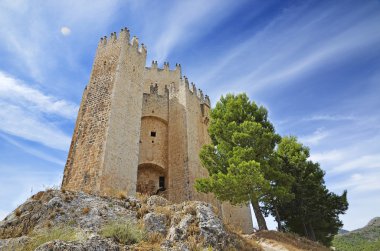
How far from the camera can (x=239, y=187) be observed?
40.3 feet

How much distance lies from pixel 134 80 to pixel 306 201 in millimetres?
13425

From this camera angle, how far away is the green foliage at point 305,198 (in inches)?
666

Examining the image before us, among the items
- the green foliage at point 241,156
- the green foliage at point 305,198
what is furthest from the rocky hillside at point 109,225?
the green foliage at point 305,198

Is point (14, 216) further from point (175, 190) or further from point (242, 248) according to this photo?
→ point (175, 190)

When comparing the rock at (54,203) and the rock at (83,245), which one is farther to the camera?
the rock at (54,203)

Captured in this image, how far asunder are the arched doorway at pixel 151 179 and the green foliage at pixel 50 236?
43.8ft

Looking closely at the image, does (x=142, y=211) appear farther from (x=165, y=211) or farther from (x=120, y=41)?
(x=120, y=41)

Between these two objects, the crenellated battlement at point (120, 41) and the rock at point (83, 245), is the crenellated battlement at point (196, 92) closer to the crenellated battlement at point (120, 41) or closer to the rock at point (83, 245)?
the crenellated battlement at point (120, 41)

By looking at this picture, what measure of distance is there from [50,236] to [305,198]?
14937 mm

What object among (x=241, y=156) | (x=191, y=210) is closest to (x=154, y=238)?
(x=191, y=210)

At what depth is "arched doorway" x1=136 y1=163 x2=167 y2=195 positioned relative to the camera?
2002 centimetres

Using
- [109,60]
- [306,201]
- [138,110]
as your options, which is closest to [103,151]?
[138,110]

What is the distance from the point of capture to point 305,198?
1681 cm

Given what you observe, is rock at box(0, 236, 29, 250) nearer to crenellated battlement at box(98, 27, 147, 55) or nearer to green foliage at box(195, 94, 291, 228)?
green foliage at box(195, 94, 291, 228)
